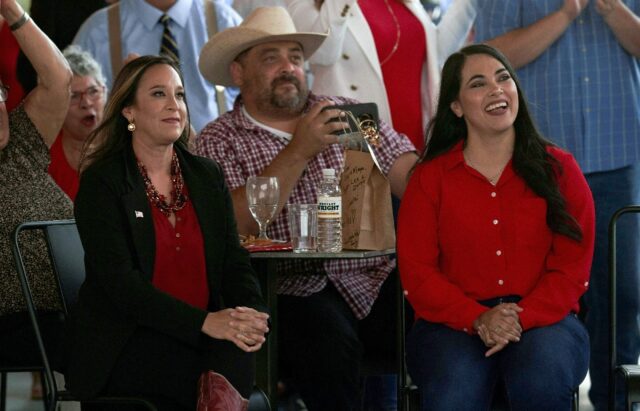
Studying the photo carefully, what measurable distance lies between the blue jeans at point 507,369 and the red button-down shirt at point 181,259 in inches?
25.4

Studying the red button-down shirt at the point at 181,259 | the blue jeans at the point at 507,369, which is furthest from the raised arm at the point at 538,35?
the red button-down shirt at the point at 181,259

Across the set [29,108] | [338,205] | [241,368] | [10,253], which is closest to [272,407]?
[241,368]

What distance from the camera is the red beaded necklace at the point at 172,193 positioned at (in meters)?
3.34

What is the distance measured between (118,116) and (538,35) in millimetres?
1655

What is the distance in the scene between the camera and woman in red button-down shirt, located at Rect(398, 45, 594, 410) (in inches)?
125

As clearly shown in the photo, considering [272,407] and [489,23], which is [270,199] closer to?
[272,407]

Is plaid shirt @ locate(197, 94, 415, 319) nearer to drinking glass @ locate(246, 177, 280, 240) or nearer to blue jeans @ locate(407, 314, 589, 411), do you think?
drinking glass @ locate(246, 177, 280, 240)

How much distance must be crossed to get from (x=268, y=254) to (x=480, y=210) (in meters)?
0.62

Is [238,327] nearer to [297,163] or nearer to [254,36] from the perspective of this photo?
[297,163]

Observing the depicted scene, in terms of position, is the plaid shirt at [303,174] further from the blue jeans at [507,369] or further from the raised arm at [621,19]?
the raised arm at [621,19]

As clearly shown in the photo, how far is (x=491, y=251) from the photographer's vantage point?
11.1ft

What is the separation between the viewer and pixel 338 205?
3562 millimetres

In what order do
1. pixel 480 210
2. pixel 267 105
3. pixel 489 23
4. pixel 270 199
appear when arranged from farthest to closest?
pixel 489 23
pixel 267 105
pixel 270 199
pixel 480 210

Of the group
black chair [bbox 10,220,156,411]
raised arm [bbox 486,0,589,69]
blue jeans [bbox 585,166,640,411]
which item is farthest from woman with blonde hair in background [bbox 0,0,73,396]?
blue jeans [bbox 585,166,640,411]
